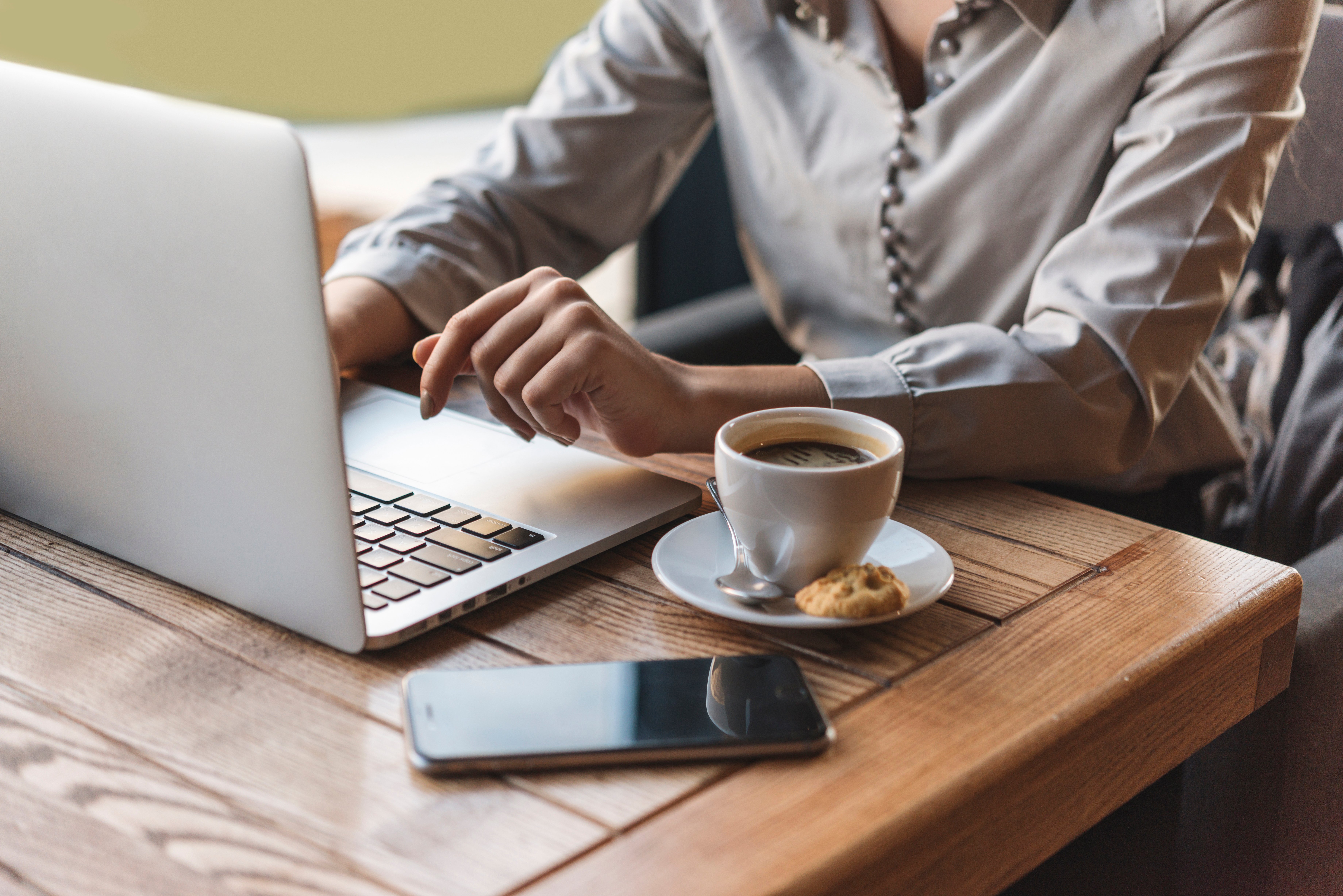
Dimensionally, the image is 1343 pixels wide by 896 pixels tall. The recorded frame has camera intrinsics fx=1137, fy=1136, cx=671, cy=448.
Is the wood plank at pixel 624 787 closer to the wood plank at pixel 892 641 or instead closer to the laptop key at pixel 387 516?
the wood plank at pixel 892 641

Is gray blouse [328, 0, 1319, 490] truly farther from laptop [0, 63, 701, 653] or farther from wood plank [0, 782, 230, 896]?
wood plank [0, 782, 230, 896]

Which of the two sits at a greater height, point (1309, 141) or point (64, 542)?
point (1309, 141)

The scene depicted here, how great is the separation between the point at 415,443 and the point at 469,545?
7.1 inches

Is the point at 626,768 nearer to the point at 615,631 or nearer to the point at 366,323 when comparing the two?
the point at 615,631

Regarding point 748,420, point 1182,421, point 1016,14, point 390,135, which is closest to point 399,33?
point 390,135

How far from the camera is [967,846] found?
48cm

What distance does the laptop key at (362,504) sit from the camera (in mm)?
708

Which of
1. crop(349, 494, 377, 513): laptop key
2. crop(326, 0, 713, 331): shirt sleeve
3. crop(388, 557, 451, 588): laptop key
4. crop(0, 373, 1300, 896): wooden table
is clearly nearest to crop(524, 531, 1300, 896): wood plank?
crop(0, 373, 1300, 896): wooden table

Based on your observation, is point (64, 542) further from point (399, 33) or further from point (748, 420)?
point (399, 33)

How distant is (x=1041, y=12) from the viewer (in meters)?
A: 0.98

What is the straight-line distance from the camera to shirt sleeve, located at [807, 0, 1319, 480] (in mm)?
825

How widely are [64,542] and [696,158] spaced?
Answer: 2.27 metres

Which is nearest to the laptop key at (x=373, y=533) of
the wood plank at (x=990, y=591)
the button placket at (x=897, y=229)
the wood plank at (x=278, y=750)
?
the wood plank at (x=278, y=750)

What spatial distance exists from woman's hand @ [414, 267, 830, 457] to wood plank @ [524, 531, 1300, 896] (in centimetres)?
28
